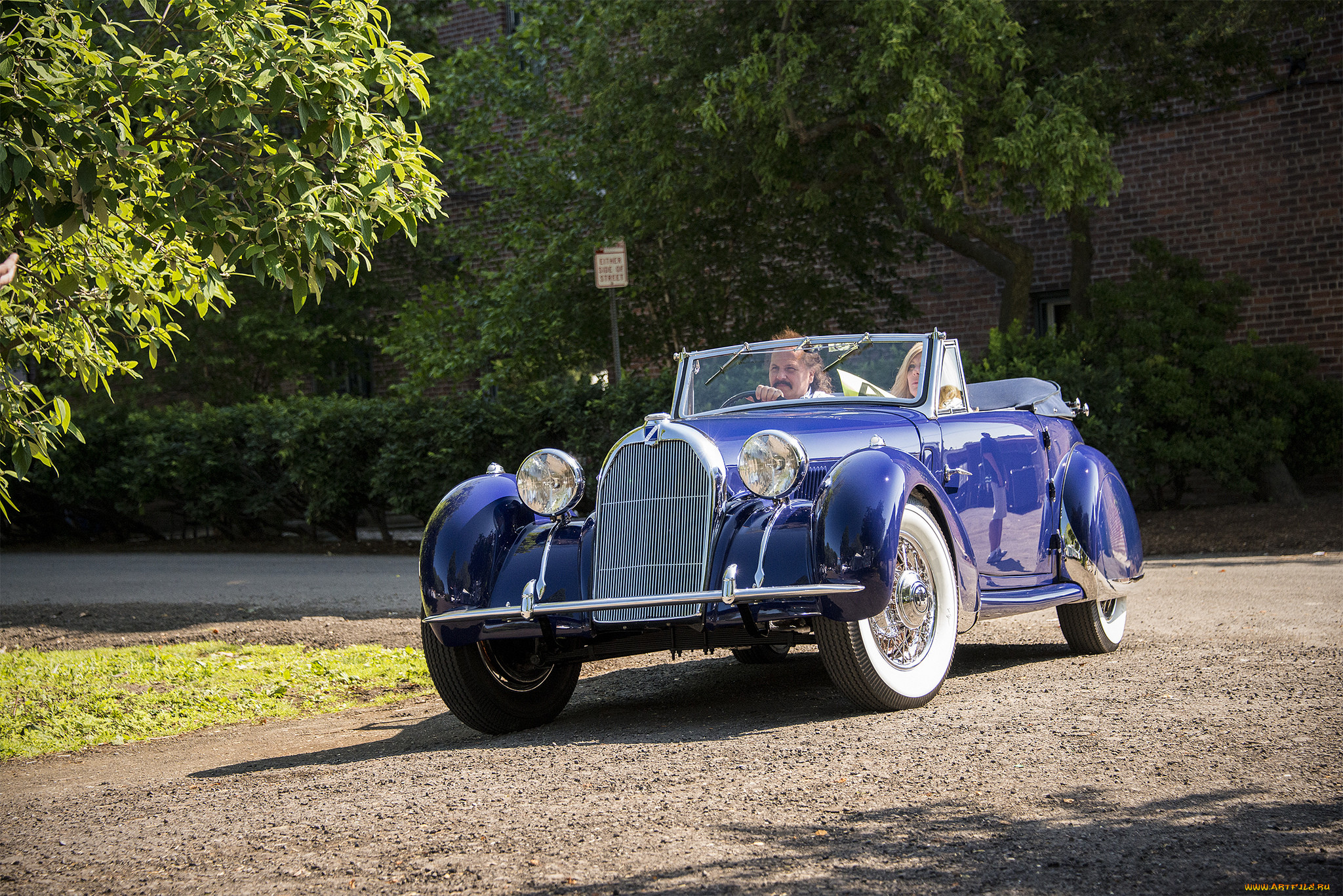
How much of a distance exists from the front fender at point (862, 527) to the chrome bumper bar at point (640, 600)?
62mm

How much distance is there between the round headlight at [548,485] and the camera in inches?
223

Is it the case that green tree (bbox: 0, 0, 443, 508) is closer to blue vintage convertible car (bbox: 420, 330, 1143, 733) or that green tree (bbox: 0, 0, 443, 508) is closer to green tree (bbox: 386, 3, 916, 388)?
blue vintage convertible car (bbox: 420, 330, 1143, 733)

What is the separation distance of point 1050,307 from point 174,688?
47.7 ft

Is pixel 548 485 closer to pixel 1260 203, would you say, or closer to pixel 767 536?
pixel 767 536

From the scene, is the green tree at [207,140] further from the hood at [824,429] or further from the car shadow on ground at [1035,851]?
the car shadow on ground at [1035,851]

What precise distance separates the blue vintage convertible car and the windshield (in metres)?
0.03

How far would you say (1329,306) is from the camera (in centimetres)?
1552

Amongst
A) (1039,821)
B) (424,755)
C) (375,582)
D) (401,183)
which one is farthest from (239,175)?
(375,582)

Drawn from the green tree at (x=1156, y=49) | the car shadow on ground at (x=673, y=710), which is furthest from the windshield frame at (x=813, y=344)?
the green tree at (x=1156, y=49)

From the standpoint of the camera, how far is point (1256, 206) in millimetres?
16109

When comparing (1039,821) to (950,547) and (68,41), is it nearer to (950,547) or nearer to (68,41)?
(950,547)

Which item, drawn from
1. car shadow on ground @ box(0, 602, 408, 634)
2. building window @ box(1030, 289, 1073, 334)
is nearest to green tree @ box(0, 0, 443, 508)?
car shadow on ground @ box(0, 602, 408, 634)

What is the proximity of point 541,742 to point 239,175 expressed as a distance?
2818mm

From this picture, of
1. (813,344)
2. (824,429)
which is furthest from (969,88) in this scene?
(824,429)
